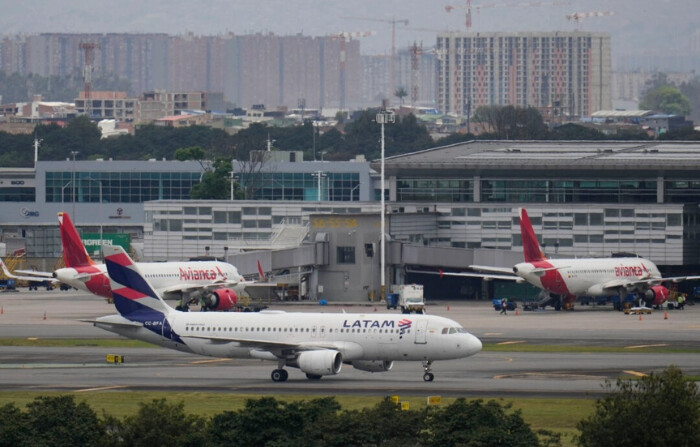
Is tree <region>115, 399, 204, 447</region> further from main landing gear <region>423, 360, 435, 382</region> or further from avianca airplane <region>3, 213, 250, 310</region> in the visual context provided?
avianca airplane <region>3, 213, 250, 310</region>

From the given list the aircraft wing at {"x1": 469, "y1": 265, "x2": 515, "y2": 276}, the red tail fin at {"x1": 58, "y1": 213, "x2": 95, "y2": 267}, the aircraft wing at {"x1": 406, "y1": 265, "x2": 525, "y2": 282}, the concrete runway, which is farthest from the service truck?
the red tail fin at {"x1": 58, "y1": 213, "x2": 95, "y2": 267}

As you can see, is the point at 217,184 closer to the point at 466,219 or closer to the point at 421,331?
the point at 466,219

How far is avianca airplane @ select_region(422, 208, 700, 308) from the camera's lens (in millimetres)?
124688

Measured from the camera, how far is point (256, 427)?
48.8 m

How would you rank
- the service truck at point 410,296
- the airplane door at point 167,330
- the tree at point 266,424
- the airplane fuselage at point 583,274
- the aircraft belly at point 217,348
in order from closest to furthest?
the tree at point 266,424, the aircraft belly at point 217,348, the airplane door at point 167,330, the airplane fuselage at point 583,274, the service truck at point 410,296

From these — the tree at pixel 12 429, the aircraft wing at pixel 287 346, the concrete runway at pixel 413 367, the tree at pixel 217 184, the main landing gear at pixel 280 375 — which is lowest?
the concrete runway at pixel 413 367

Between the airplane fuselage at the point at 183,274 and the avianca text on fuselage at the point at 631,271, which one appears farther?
the avianca text on fuselage at the point at 631,271

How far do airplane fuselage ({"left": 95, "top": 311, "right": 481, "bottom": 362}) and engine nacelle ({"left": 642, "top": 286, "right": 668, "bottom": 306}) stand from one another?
56608 mm

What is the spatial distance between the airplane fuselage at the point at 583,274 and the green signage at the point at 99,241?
205 ft

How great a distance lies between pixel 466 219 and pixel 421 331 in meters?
77.7

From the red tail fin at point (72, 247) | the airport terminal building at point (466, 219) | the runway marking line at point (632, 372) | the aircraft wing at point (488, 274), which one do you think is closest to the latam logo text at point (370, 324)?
the runway marking line at point (632, 372)

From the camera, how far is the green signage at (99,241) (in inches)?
6831

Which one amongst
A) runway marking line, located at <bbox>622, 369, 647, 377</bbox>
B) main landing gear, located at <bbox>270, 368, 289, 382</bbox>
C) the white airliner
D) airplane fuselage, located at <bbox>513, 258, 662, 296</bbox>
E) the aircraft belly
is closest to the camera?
the white airliner

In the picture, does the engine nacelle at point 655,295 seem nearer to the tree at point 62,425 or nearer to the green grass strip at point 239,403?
the green grass strip at point 239,403
